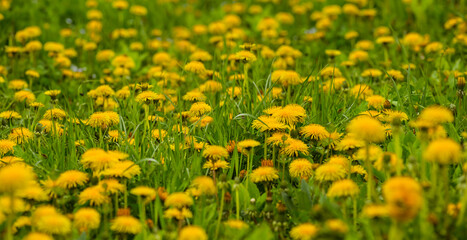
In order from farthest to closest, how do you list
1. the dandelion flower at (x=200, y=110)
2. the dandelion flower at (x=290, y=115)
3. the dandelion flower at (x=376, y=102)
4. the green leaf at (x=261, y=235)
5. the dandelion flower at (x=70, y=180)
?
the dandelion flower at (x=376, y=102)
the dandelion flower at (x=200, y=110)
the dandelion flower at (x=290, y=115)
the dandelion flower at (x=70, y=180)
the green leaf at (x=261, y=235)

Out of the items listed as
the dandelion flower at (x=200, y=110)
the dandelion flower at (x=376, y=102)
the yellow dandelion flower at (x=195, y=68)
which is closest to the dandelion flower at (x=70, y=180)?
the dandelion flower at (x=200, y=110)

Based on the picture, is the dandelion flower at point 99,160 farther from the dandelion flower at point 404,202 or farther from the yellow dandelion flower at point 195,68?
the yellow dandelion flower at point 195,68

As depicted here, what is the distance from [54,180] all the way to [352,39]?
357 centimetres

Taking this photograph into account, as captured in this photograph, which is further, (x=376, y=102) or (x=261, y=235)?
(x=376, y=102)

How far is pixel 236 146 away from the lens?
270 cm

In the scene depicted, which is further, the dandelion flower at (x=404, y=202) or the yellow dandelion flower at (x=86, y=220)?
the yellow dandelion flower at (x=86, y=220)

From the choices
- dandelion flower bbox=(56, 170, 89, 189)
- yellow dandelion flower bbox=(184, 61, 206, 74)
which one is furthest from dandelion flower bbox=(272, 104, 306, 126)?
dandelion flower bbox=(56, 170, 89, 189)

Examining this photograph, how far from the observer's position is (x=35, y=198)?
2174 millimetres

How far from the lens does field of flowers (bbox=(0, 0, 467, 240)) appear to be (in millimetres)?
1960

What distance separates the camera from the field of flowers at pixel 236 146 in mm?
1960

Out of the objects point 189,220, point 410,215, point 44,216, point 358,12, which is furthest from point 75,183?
point 358,12

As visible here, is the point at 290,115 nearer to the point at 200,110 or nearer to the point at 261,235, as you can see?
the point at 200,110

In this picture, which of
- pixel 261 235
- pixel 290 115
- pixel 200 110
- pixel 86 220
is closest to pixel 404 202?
pixel 261 235

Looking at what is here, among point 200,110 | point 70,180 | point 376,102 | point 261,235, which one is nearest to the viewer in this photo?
point 261,235
